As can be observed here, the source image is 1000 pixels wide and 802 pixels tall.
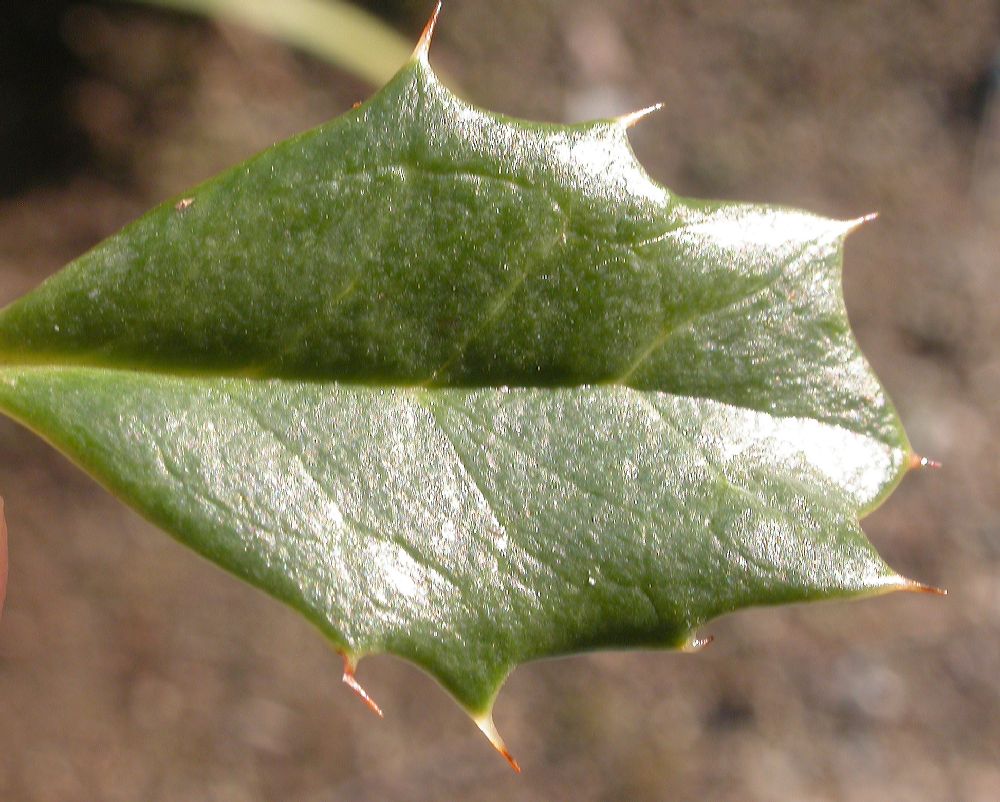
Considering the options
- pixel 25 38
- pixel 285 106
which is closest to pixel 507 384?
pixel 285 106

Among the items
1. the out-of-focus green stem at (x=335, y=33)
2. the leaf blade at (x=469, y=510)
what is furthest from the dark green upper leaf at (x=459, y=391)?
the out-of-focus green stem at (x=335, y=33)

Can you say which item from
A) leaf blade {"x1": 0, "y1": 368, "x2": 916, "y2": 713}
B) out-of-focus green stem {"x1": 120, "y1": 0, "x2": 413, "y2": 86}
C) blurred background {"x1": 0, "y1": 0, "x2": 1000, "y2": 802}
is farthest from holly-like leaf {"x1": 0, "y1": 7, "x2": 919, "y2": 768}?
blurred background {"x1": 0, "y1": 0, "x2": 1000, "y2": 802}

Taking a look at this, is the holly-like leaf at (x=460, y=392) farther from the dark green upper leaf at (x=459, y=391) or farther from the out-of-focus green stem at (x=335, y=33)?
the out-of-focus green stem at (x=335, y=33)

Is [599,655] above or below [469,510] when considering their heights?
below

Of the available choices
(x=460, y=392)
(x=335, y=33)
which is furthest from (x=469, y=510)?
(x=335, y=33)

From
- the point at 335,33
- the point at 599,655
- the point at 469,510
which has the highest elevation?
the point at 335,33

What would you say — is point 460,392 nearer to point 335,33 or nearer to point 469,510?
point 469,510

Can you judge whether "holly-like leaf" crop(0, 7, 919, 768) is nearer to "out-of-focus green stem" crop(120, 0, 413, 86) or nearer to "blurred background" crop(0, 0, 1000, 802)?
"out-of-focus green stem" crop(120, 0, 413, 86)
